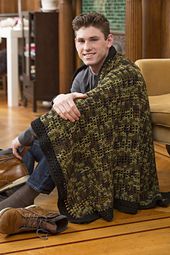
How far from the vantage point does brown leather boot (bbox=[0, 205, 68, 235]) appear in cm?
213

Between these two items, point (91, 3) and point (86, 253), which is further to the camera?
point (91, 3)

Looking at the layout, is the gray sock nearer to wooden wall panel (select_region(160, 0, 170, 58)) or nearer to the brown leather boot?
the brown leather boot

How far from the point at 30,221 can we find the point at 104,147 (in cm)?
45

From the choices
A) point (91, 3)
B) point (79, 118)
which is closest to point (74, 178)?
point (79, 118)

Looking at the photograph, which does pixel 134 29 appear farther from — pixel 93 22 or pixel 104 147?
pixel 104 147

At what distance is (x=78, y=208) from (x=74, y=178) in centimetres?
13

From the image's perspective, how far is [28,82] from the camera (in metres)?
5.23

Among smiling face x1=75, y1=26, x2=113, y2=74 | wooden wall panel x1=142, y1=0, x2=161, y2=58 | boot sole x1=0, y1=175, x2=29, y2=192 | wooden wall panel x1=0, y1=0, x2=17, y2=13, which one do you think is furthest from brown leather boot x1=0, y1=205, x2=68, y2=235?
wooden wall panel x1=0, y1=0, x2=17, y2=13

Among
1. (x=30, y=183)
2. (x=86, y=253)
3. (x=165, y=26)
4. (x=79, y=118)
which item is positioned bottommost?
(x=86, y=253)

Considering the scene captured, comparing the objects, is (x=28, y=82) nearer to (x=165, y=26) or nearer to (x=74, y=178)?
(x=165, y=26)

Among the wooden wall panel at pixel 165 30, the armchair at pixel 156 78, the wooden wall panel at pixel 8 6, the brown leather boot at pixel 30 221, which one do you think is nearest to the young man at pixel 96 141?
the brown leather boot at pixel 30 221

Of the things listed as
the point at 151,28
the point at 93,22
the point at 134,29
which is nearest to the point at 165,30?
the point at 151,28

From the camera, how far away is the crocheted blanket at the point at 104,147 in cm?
228

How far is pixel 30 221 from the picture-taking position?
7.18 ft
